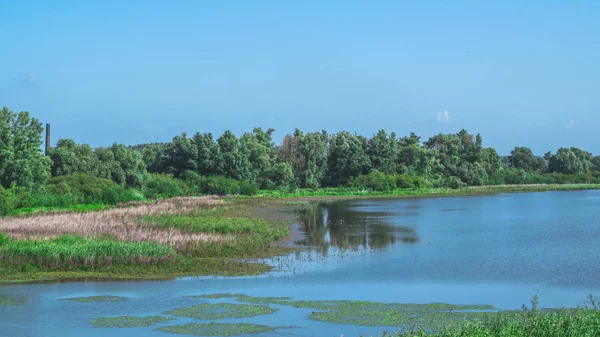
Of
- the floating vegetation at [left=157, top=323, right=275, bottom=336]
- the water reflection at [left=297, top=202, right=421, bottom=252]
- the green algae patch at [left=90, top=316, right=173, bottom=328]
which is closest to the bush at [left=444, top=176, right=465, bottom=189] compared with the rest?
the water reflection at [left=297, top=202, right=421, bottom=252]

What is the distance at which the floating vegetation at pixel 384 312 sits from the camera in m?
16.4

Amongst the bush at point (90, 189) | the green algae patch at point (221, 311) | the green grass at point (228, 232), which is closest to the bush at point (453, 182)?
the bush at point (90, 189)

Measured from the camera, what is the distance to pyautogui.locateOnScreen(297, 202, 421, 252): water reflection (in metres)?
33.8

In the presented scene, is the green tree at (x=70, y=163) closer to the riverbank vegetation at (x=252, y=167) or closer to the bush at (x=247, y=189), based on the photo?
the riverbank vegetation at (x=252, y=167)

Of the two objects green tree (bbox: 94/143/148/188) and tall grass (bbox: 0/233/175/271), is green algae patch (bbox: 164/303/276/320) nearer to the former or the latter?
tall grass (bbox: 0/233/175/271)

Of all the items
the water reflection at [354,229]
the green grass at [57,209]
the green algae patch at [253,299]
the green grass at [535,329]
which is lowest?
the green algae patch at [253,299]

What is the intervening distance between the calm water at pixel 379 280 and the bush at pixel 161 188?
27.7 metres

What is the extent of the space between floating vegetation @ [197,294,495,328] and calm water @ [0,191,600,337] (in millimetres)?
596

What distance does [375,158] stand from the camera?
100375mm

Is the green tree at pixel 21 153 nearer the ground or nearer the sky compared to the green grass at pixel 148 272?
nearer the sky

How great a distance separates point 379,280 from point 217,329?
27.7 feet

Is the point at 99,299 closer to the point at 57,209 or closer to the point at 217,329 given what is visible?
the point at 217,329

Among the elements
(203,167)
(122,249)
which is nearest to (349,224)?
(122,249)

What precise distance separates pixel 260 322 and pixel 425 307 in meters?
4.56
